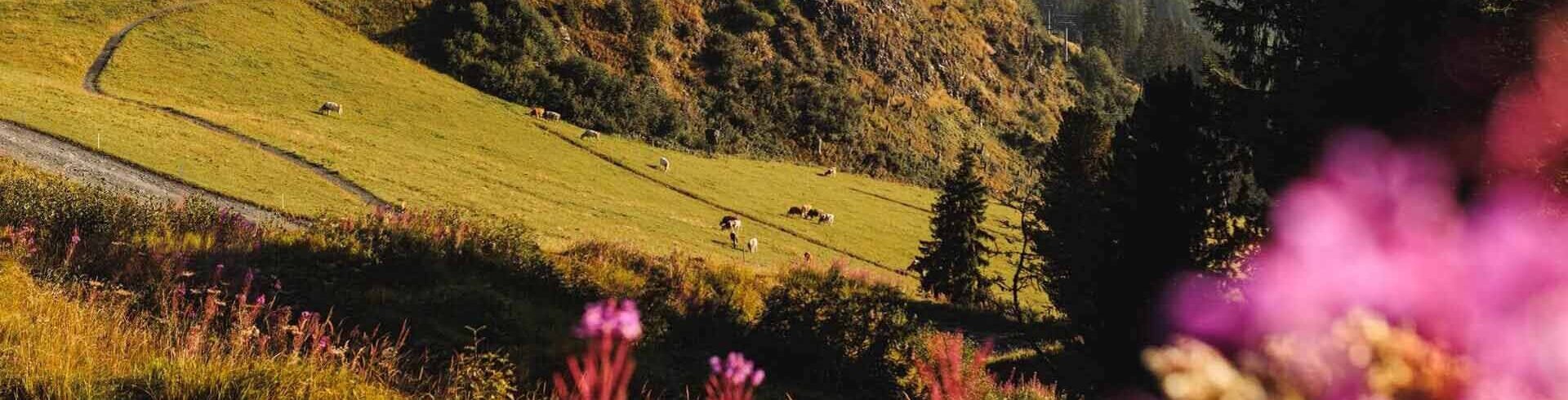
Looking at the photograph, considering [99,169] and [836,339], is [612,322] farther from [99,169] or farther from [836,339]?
[99,169]

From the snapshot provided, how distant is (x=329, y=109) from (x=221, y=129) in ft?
40.6

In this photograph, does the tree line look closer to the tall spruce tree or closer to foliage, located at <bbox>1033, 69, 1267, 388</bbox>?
foliage, located at <bbox>1033, 69, 1267, 388</bbox>

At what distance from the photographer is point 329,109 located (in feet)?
170

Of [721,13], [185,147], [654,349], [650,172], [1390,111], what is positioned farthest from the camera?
[721,13]

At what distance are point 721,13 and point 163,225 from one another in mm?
117123

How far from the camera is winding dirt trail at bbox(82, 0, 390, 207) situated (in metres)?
33.2

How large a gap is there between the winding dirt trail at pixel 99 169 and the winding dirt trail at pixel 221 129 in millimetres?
4052

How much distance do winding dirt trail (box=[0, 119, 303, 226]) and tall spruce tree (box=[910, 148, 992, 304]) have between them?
99.0ft

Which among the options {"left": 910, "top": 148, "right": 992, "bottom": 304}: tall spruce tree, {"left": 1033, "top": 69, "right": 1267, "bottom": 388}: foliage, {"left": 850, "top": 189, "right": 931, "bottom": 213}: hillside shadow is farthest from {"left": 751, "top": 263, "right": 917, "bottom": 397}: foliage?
{"left": 850, "top": 189, "right": 931, "bottom": 213}: hillside shadow

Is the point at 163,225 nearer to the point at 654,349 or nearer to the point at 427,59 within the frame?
the point at 654,349

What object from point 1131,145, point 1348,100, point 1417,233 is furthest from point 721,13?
point 1417,233

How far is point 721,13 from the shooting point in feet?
419

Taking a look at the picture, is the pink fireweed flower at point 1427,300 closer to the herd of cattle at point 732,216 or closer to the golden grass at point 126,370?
the golden grass at point 126,370

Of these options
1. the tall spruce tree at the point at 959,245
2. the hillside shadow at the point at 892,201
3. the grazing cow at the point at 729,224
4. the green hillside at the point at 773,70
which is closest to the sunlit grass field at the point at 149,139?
the grazing cow at the point at 729,224
